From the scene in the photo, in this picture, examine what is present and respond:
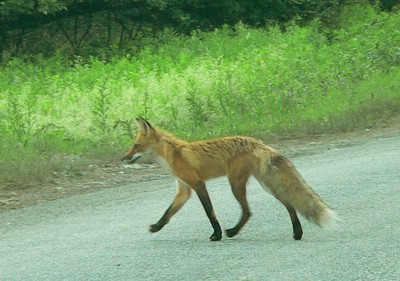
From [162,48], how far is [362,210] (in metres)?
14.0

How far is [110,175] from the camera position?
1237 centimetres

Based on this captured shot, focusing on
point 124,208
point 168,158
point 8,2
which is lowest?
point 124,208

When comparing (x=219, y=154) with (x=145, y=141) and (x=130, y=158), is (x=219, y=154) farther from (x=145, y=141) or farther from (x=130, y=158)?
(x=130, y=158)

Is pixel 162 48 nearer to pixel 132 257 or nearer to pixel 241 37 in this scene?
pixel 241 37

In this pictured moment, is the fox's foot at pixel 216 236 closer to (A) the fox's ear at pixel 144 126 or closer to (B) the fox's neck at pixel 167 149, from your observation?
(B) the fox's neck at pixel 167 149

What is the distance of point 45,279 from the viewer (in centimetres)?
707

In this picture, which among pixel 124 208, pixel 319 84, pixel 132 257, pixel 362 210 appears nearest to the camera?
pixel 132 257

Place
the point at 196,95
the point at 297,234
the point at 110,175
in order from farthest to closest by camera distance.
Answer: the point at 196,95, the point at 110,175, the point at 297,234

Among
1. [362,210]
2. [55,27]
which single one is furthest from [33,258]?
[55,27]

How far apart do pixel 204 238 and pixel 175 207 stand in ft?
1.31

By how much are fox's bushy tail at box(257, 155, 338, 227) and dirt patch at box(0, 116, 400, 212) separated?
3643 millimetres

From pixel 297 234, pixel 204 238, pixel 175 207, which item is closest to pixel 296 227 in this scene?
pixel 297 234

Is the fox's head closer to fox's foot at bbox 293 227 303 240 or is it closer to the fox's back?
the fox's back

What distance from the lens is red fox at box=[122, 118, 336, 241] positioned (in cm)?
812
